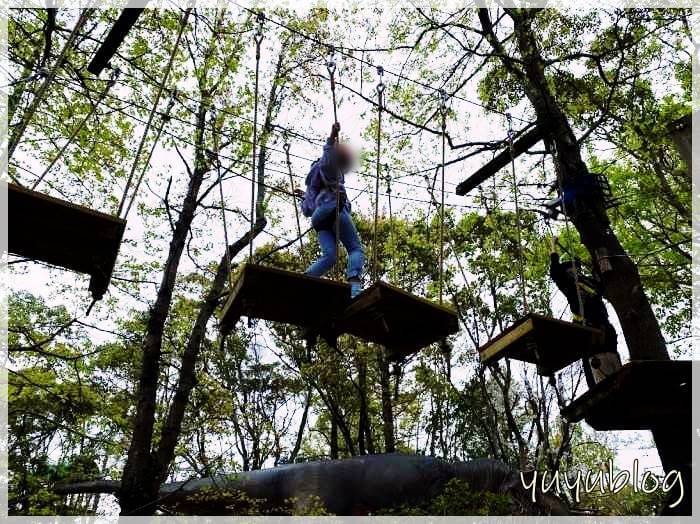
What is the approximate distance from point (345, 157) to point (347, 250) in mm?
715

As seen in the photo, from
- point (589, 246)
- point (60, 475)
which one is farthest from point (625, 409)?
point (60, 475)

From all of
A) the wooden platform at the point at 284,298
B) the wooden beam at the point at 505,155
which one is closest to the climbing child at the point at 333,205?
the wooden platform at the point at 284,298

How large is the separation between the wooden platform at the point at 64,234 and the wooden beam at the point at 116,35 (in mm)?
1573

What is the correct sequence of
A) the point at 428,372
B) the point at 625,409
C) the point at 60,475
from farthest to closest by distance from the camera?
the point at 428,372, the point at 60,475, the point at 625,409

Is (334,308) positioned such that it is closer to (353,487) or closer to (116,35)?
(116,35)

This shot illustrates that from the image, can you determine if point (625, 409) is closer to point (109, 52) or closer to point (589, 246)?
point (589, 246)

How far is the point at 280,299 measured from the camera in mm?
3734

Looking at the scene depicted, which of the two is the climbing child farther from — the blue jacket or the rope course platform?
the rope course platform

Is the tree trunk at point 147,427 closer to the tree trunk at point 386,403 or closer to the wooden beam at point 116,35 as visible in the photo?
the wooden beam at point 116,35

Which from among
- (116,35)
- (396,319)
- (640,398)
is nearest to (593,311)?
(640,398)

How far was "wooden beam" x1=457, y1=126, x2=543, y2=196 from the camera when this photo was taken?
584 centimetres

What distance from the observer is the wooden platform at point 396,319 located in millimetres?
3686

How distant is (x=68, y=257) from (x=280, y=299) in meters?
1.31

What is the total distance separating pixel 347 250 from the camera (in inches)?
174
